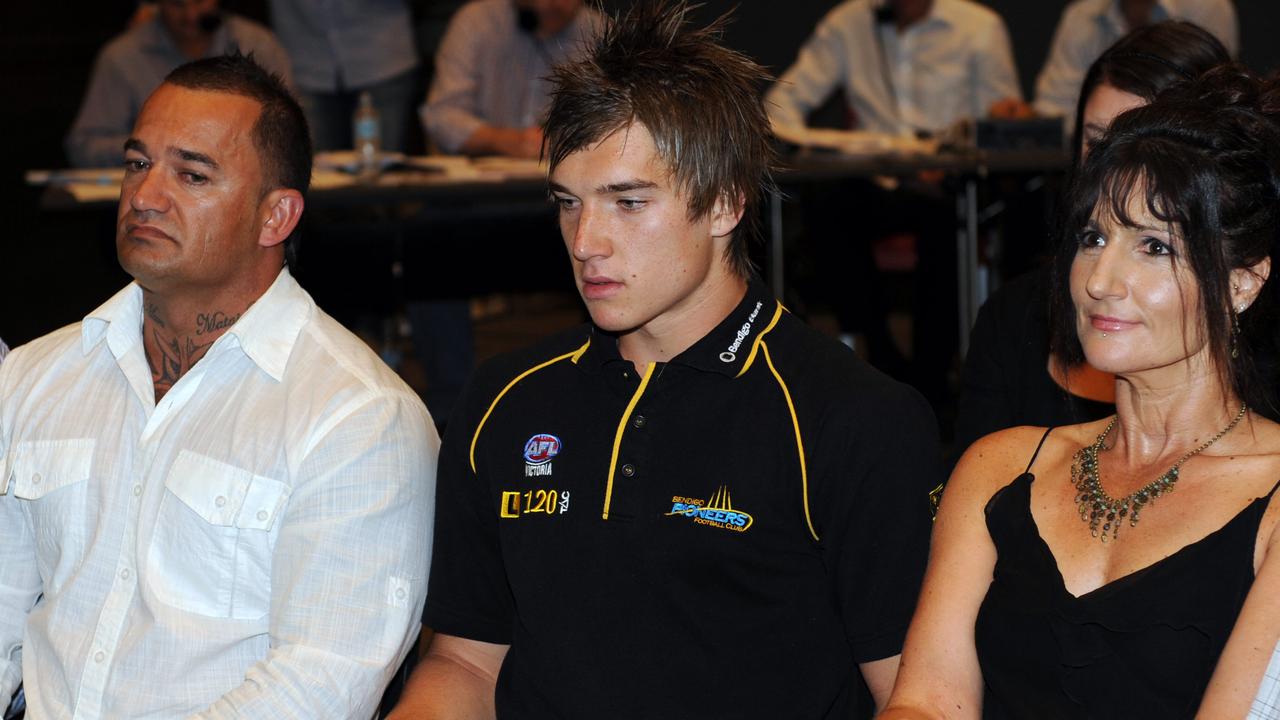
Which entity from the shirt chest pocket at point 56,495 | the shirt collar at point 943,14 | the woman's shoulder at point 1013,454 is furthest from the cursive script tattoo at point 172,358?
the shirt collar at point 943,14

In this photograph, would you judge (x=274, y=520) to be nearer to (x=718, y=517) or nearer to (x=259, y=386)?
(x=259, y=386)

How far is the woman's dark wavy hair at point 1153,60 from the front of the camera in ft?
8.05

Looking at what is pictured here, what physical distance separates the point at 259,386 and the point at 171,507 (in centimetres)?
21

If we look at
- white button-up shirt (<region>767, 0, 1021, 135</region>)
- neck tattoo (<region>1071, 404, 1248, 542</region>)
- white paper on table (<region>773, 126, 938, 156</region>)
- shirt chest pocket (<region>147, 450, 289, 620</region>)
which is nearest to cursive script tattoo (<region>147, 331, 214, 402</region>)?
shirt chest pocket (<region>147, 450, 289, 620</region>)

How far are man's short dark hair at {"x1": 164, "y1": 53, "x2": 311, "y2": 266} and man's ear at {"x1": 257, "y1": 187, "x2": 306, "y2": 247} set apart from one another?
2cm

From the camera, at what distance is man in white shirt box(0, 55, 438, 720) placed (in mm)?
1923

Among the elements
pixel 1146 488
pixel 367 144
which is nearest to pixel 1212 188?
pixel 1146 488

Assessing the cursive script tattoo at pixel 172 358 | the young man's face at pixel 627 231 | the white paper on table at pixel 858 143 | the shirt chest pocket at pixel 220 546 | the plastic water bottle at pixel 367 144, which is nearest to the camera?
the young man's face at pixel 627 231

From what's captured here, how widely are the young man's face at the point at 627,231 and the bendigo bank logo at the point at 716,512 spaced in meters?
0.25

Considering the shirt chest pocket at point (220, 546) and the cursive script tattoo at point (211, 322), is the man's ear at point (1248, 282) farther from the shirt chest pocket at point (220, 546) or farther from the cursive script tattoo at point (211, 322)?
the cursive script tattoo at point (211, 322)

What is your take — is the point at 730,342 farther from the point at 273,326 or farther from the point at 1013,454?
the point at 273,326

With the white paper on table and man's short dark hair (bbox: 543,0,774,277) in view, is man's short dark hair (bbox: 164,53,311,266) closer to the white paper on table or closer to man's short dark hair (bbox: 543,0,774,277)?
man's short dark hair (bbox: 543,0,774,277)

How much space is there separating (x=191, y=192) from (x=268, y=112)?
182mm

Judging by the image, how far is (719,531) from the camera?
5.91 feet
